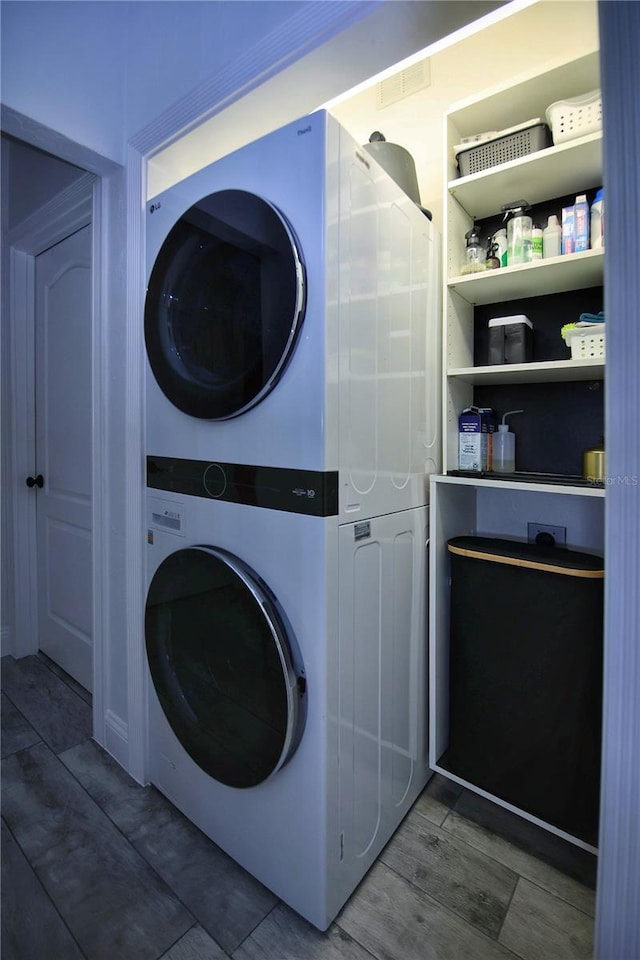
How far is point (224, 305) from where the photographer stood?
1.13 metres

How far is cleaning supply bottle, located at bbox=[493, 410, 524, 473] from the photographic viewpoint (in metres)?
1.60

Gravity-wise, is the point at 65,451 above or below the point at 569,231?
below

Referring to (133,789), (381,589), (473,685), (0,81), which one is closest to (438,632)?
(473,685)

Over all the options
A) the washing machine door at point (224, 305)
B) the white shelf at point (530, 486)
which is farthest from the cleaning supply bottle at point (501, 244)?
the washing machine door at point (224, 305)

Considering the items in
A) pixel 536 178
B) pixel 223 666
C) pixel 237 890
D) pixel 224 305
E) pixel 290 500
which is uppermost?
pixel 536 178

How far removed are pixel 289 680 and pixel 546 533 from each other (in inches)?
43.4

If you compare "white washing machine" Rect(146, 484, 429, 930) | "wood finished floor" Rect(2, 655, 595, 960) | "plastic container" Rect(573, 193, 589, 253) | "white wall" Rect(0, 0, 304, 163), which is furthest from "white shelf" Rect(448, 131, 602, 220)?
"wood finished floor" Rect(2, 655, 595, 960)

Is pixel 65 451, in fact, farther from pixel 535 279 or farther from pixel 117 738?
pixel 535 279

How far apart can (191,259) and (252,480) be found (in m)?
0.67

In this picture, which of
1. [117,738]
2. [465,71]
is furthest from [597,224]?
[117,738]

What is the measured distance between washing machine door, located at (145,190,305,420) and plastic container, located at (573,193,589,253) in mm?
916

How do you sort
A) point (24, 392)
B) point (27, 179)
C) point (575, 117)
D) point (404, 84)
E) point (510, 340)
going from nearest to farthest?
point (575, 117), point (510, 340), point (404, 84), point (27, 179), point (24, 392)

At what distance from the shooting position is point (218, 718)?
1.20 metres

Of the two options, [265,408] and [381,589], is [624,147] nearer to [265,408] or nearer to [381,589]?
[265,408]
